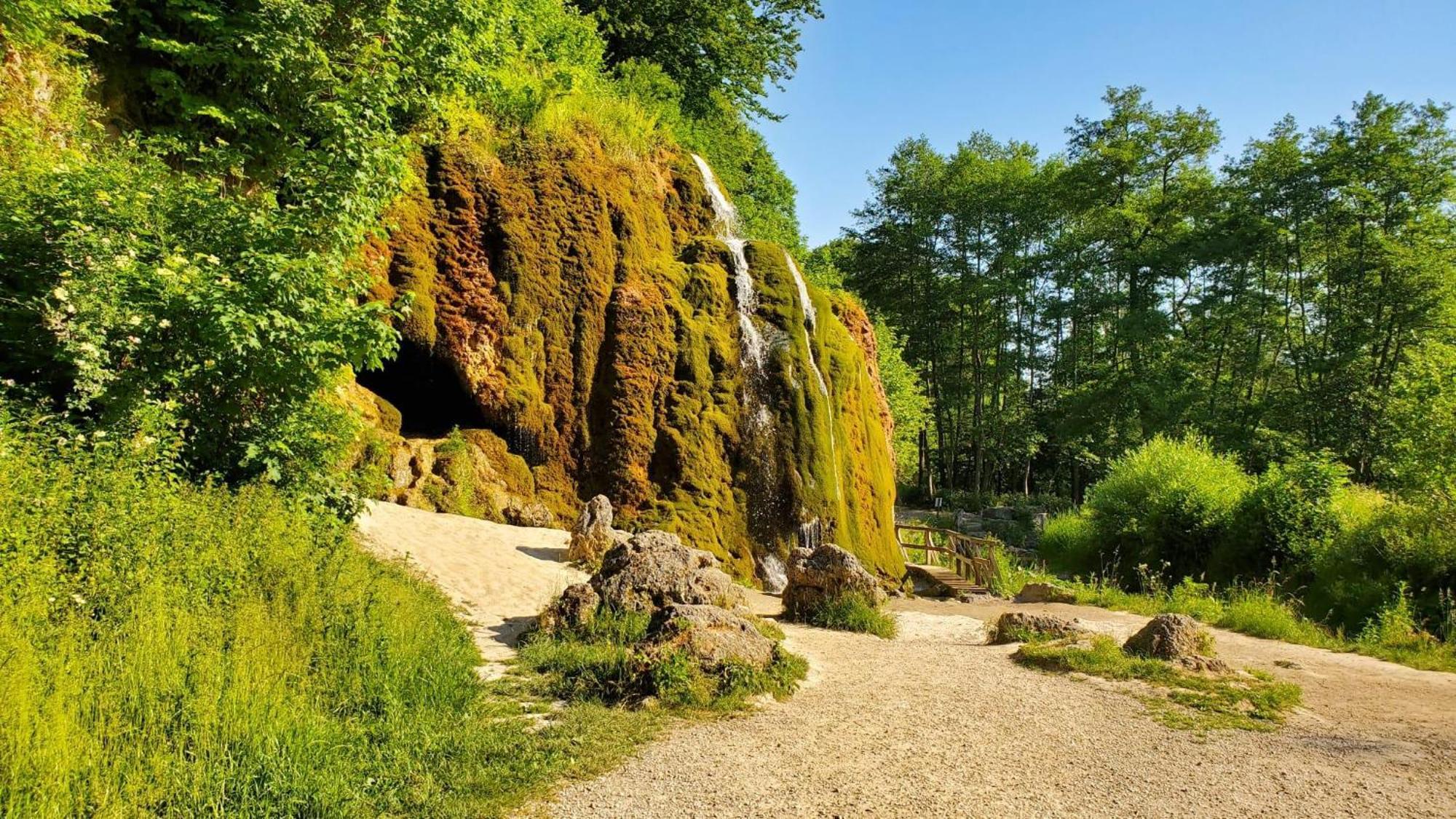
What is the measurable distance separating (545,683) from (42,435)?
368 cm

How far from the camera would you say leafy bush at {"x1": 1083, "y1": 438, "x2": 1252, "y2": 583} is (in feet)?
52.7

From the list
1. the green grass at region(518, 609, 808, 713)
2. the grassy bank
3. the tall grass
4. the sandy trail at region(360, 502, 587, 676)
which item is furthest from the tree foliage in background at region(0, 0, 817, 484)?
the grassy bank

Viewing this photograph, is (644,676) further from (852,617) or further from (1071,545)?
(1071,545)

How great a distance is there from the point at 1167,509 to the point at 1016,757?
1471 centimetres

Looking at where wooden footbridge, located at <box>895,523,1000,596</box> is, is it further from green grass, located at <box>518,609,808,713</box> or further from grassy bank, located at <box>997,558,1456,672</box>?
green grass, located at <box>518,609,808,713</box>

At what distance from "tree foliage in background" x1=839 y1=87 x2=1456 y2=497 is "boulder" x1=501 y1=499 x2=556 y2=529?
14.4 meters

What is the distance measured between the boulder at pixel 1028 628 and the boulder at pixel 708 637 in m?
3.82

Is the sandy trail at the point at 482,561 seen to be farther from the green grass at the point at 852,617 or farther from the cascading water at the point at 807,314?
the cascading water at the point at 807,314

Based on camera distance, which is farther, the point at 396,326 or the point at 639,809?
the point at 396,326

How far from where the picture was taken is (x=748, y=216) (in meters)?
22.6

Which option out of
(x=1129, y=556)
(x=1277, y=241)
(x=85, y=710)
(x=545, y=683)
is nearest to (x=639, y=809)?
(x=545, y=683)

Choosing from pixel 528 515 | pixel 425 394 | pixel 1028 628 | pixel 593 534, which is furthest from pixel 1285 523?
pixel 425 394

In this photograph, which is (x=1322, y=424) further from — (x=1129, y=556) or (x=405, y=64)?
(x=405, y=64)

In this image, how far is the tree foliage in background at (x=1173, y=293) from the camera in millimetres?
23875
